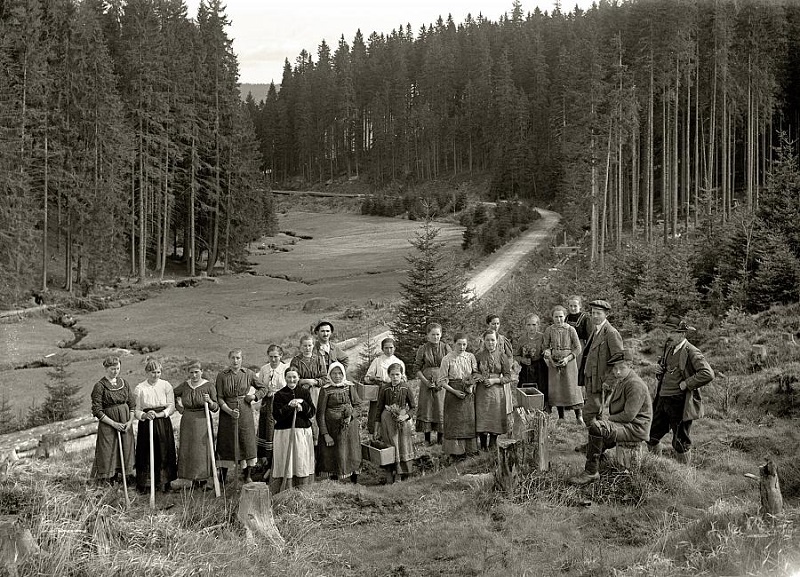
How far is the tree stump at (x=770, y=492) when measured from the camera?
664 cm

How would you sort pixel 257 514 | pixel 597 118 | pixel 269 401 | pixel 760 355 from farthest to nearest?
1. pixel 597 118
2. pixel 760 355
3. pixel 269 401
4. pixel 257 514

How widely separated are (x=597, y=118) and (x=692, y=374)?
104 feet

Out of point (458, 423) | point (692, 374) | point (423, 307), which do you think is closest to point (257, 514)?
point (458, 423)

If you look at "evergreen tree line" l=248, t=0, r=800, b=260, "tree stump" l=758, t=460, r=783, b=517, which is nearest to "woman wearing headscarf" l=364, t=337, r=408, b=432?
"tree stump" l=758, t=460, r=783, b=517

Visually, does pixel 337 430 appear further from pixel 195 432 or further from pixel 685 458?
pixel 685 458

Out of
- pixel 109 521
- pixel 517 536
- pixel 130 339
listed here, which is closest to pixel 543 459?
pixel 517 536

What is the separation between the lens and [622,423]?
29.3ft

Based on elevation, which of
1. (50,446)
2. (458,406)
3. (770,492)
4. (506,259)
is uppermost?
(506,259)

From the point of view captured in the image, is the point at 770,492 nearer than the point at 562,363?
Yes

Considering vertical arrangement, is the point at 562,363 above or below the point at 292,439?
above

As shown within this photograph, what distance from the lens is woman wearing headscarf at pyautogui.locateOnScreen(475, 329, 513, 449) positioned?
11023 millimetres

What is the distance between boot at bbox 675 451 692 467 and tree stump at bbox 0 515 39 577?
25.6 ft

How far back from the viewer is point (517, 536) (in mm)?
7566

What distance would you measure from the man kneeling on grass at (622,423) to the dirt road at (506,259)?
13341 mm
